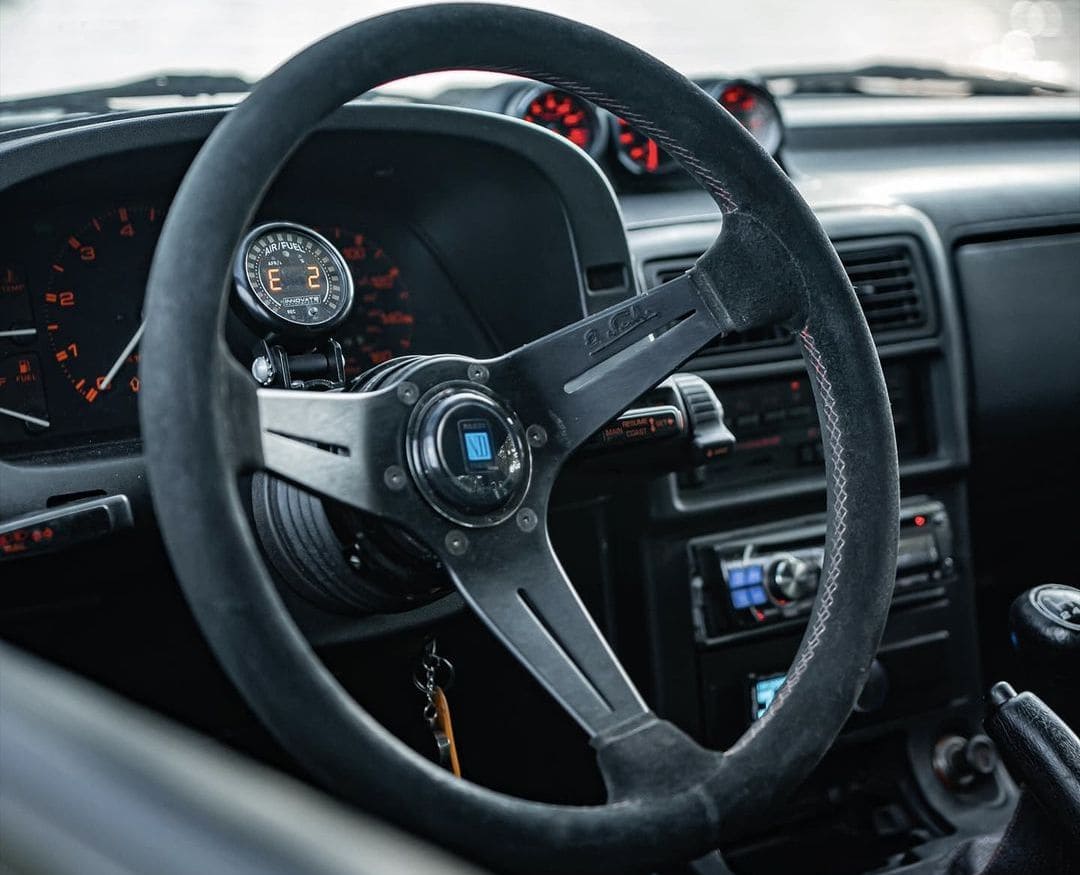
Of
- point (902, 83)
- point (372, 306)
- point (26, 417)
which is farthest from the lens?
point (902, 83)

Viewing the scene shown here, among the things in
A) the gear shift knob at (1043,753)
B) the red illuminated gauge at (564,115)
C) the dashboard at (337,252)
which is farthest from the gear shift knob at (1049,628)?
the red illuminated gauge at (564,115)

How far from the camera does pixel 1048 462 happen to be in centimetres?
270

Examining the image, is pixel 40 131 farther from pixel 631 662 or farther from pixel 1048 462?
pixel 1048 462

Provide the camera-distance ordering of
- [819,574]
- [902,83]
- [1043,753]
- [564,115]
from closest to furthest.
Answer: [1043,753], [819,574], [564,115], [902,83]

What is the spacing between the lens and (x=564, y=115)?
7.72 ft

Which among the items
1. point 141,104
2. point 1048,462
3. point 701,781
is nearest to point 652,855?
point 701,781

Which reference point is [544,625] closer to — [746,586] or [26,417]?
[26,417]

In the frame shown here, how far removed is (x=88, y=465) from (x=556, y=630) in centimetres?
64

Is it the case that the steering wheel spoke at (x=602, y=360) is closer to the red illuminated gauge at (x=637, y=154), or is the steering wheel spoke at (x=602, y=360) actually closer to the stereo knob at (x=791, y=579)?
the stereo knob at (x=791, y=579)

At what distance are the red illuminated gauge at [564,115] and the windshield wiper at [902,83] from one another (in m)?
0.70

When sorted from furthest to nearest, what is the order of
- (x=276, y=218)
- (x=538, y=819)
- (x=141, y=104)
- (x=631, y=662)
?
(x=631, y=662) → (x=141, y=104) → (x=276, y=218) → (x=538, y=819)

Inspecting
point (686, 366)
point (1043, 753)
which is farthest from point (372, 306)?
point (1043, 753)

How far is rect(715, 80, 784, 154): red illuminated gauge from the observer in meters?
2.55

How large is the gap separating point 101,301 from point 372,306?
36 centimetres
